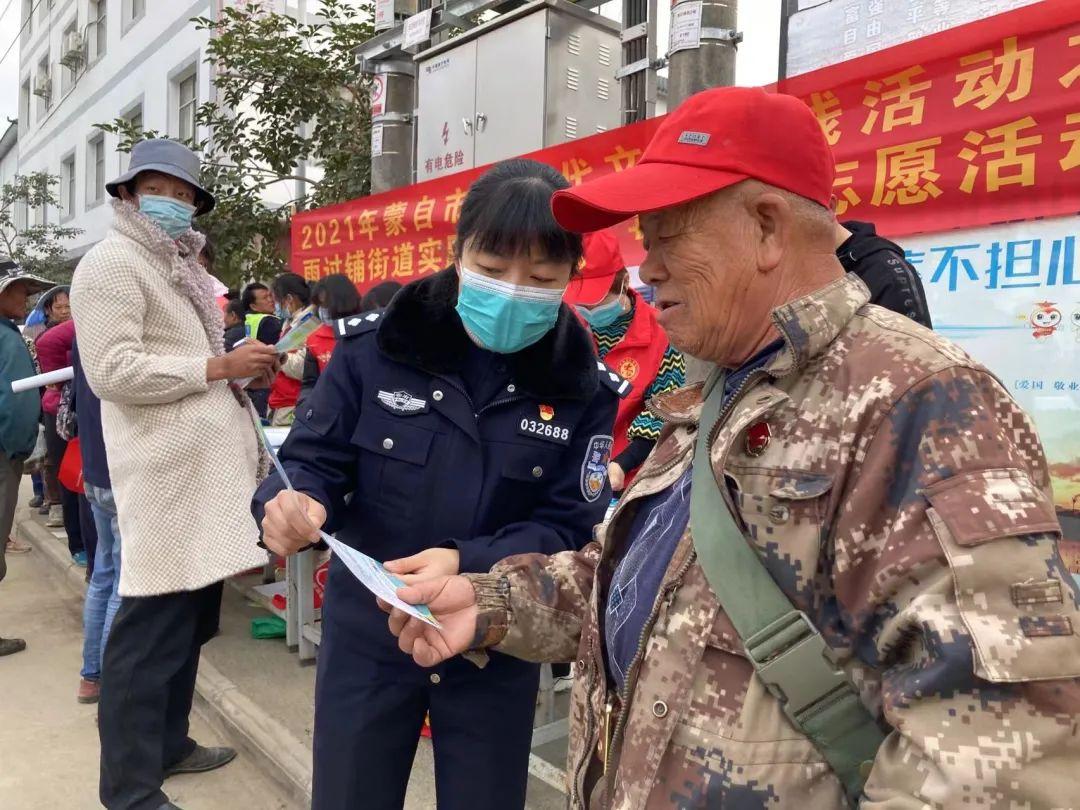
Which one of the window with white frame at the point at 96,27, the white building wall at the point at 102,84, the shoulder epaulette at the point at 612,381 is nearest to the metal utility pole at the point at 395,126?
the shoulder epaulette at the point at 612,381

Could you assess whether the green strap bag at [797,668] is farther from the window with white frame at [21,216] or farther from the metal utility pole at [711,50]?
the window with white frame at [21,216]

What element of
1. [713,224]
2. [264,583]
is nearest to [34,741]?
[264,583]

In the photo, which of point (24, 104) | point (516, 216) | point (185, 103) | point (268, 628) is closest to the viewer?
point (516, 216)

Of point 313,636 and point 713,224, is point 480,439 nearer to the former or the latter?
point 713,224

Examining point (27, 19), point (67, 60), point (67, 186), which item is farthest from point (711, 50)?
point (27, 19)

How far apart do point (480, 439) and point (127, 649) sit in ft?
5.13

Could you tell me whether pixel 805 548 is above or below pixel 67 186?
below

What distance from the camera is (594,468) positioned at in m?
1.63

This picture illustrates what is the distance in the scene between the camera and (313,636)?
3568 millimetres

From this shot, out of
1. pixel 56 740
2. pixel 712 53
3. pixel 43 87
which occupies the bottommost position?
pixel 56 740

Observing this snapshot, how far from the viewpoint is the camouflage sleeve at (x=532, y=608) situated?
47.8 inches

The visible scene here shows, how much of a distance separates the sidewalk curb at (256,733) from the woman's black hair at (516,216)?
6.95 ft

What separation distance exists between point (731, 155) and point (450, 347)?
0.78 meters

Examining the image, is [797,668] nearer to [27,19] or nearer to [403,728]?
[403,728]
